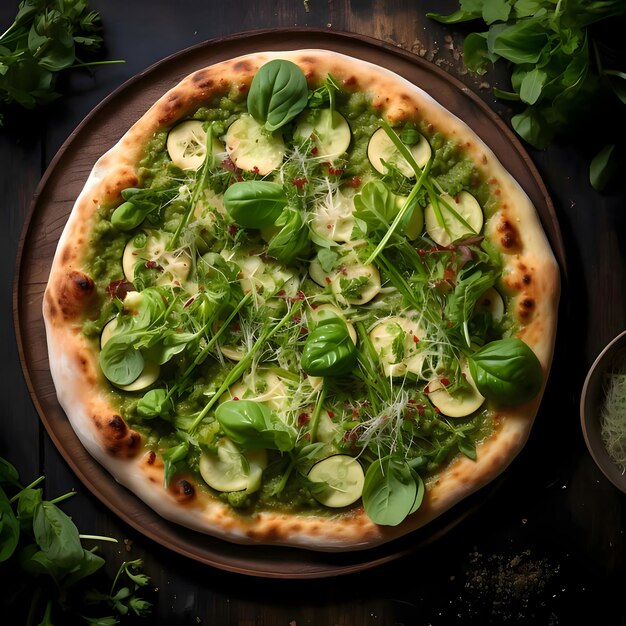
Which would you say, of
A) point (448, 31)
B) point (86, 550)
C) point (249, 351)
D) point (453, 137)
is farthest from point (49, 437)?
point (448, 31)

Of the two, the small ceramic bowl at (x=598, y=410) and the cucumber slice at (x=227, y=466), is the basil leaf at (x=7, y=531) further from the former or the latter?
the small ceramic bowl at (x=598, y=410)

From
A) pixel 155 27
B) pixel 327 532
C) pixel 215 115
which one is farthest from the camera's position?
pixel 155 27

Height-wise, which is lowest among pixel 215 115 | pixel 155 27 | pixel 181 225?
pixel 181 225

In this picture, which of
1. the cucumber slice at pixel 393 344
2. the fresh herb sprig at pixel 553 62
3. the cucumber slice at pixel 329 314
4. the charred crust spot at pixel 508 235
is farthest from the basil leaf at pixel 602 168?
the cucumber slice at pixel 329 314

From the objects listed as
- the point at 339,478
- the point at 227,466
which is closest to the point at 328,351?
the point at 339,478

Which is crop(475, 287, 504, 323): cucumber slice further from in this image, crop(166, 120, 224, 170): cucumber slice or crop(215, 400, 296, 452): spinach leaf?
crop(166, 120, 224, 170): cucumber slice

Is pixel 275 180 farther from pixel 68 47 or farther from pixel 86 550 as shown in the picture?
pixel 86 550
